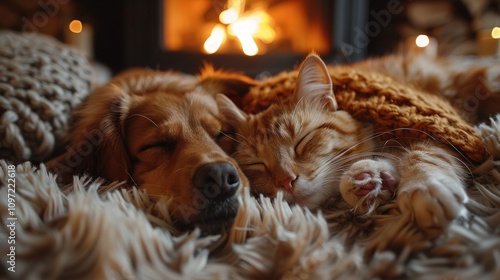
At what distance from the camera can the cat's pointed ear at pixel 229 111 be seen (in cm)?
105

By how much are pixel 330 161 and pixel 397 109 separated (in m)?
0.20

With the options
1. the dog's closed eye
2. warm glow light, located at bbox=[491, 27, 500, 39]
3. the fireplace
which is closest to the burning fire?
the fireplace

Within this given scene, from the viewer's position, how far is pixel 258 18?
2555 millimetres

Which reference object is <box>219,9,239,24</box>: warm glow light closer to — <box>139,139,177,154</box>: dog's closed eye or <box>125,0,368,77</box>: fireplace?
<box>125,0,368,77</box>: fireplace

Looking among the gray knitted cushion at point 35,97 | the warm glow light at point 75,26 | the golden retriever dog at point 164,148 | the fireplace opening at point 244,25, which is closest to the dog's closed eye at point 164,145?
the golden retriever dog at point 164,148

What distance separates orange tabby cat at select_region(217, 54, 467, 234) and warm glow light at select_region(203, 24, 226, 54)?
1474mm

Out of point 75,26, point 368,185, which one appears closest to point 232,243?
point 368,185

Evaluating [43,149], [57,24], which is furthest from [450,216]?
[57,24]

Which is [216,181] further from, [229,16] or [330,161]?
[229,16]

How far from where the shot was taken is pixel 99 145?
1.01 m

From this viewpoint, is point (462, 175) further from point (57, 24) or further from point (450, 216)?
point (57, 24)

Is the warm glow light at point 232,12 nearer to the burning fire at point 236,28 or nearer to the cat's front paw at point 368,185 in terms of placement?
the burning fire at point 236,28

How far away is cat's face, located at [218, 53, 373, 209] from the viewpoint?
2.89 feet

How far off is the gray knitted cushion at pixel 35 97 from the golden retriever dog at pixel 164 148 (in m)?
0.05
